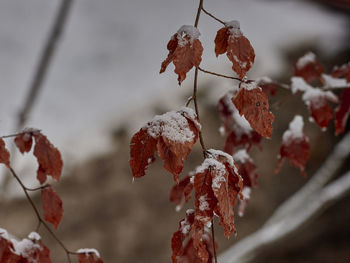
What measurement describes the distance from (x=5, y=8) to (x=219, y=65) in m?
1.88

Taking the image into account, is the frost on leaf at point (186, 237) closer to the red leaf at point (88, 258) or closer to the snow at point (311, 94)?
the red leaf at point (88, 258)

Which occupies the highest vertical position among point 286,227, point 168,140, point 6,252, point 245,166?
point 286,227

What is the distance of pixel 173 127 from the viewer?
24.8 inches

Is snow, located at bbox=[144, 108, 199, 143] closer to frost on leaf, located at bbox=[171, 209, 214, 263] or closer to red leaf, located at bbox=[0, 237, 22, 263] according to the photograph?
frost on leaf, located at bbox=[171, 209, 214, 263]

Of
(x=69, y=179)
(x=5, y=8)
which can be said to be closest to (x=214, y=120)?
(x=69, y=179)

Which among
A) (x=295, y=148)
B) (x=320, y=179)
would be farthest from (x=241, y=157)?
(x=320, y=179)

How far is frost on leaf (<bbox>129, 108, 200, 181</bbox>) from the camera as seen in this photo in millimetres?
616

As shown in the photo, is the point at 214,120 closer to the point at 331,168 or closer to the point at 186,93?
the point at 186,93

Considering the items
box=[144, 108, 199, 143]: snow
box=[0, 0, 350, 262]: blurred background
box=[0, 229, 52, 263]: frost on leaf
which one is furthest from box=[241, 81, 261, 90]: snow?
box=[0, 0, 350, 262]: blurred background

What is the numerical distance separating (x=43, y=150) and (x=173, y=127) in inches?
14.7

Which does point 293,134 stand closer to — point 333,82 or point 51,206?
point 333,82

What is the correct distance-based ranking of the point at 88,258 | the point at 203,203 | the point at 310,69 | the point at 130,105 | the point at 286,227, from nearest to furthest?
the point at 203,203
the point at 88,258
the point at 310,69
the point at 286,227
the point at 130,105

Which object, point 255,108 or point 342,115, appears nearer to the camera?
point 255,108

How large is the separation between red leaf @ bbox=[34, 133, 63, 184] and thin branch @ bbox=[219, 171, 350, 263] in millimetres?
1549
